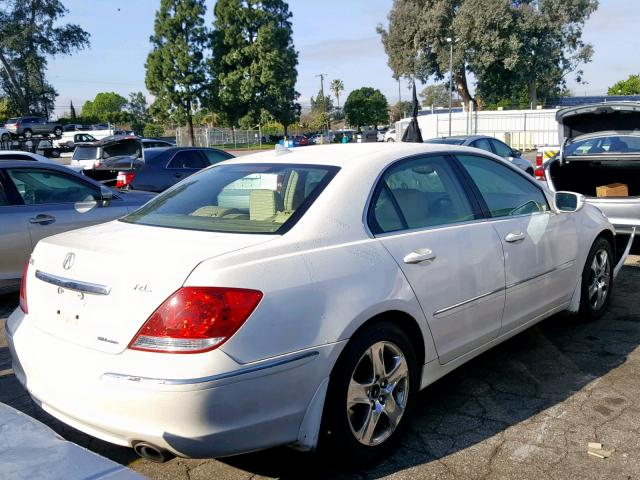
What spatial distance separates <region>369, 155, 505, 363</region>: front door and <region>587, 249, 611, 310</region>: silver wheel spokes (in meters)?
1.60

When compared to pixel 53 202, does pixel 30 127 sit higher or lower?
higher

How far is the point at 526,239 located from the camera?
4.01 m

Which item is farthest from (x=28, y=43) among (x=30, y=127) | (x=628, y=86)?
(x=628, y=86)

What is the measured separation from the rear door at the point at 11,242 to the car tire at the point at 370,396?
436 cm

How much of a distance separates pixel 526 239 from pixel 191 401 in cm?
251

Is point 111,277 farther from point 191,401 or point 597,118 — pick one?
point 597,118

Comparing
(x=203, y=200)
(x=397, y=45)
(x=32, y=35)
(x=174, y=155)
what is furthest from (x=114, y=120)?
(x=203, y=200)

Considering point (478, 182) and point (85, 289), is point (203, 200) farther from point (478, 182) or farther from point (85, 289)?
point (478, 182)

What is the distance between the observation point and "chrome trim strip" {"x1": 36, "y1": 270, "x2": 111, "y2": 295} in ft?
8.68

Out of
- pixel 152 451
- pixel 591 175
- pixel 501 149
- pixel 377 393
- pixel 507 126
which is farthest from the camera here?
pixel 507 126

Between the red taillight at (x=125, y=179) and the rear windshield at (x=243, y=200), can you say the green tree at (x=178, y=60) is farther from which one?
the rear windshield at (x=243, y=200)

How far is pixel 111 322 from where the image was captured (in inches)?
102

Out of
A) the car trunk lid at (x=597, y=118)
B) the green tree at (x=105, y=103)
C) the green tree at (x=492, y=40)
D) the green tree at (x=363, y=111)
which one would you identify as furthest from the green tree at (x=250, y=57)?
the green tree at (x=105, y=103)

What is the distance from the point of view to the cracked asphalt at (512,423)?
301 cm
